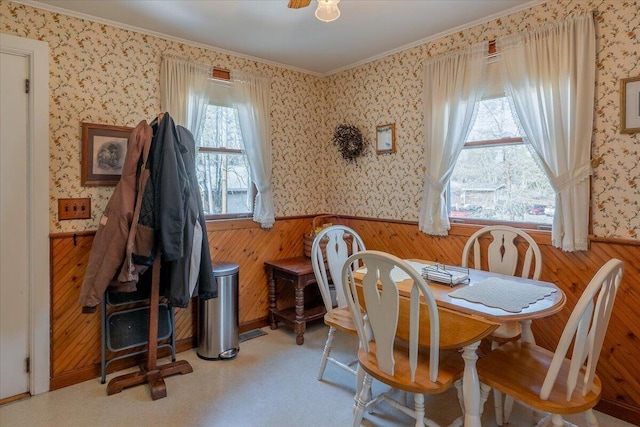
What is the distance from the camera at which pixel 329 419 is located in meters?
2.06

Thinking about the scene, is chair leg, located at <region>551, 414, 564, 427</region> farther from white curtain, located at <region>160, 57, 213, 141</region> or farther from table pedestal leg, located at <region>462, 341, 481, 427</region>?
white curtain, located at <region>160, 57, 213, 141</region>

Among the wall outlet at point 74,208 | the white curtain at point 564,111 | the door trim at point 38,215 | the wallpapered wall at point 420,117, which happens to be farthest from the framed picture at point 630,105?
the door trim at point 38,215

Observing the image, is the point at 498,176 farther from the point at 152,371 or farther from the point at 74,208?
the point at 74,208

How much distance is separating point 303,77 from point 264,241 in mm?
1744

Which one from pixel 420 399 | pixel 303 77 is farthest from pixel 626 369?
pixel 303 77

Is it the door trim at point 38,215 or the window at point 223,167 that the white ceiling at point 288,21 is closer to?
the door trim at point 38,215

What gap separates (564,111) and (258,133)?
2.32 meters

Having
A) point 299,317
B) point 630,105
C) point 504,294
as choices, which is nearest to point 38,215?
point 299,317

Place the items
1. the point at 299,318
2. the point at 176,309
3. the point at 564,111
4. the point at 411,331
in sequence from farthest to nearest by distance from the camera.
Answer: the point at 299,318 → the point at 176,309 → the point at 564,111 → the point at 411,331

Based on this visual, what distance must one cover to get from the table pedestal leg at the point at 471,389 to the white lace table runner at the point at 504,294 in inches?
9.5

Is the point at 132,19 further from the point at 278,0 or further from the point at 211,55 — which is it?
the point at 278,0

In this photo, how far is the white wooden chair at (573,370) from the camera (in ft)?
4.49

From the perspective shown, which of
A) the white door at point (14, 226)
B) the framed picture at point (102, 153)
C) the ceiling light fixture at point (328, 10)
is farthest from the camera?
the framed picture at point (102, 153)

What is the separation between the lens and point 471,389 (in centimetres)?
156
